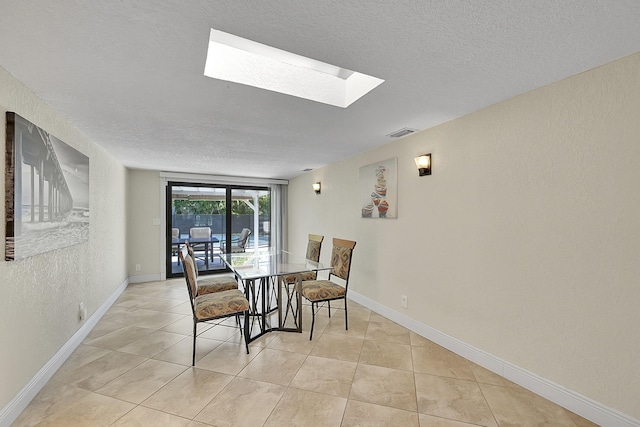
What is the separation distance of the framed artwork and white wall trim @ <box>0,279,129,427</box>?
3432 millimetres

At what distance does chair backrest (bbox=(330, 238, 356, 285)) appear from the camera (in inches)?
128

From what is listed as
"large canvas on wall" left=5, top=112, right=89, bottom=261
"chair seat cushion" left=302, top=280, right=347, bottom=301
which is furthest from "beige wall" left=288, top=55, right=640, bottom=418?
"large canvas on wall" left=5, top=112, right=89, bottom=261

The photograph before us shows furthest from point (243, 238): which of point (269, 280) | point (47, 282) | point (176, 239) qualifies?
point (47, 282)

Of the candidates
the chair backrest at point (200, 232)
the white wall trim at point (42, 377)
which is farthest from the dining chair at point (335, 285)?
the chair backrest at point (200, 232)

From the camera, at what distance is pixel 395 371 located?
7.41 feet

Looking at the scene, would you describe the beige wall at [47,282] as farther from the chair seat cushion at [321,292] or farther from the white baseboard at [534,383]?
the white baseboard at [534,383]

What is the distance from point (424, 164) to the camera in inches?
112

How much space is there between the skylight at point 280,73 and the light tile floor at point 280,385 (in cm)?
221

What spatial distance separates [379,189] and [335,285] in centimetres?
134

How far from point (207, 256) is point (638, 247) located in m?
6.13

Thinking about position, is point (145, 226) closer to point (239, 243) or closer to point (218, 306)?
point (239, 243)

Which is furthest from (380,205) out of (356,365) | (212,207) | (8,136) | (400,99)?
(212,207)

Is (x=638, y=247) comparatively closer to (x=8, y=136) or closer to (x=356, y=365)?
(x=356, y=365)

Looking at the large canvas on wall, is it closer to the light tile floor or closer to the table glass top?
the light tile floor
